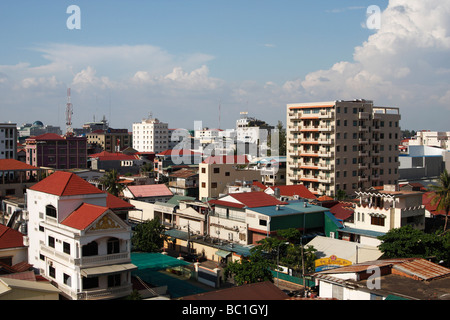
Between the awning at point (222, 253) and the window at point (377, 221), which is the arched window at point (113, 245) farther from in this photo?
the window at point (377, 221)

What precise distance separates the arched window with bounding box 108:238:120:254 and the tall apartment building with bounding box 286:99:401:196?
3909cm

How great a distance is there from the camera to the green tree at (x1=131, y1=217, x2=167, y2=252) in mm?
36000

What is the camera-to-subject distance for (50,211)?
25.6 meters

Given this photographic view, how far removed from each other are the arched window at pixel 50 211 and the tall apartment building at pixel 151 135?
389ft

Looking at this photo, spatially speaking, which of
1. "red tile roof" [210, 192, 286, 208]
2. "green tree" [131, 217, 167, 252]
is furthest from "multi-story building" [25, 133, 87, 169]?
"green tree" [131, 217, 167, 252]

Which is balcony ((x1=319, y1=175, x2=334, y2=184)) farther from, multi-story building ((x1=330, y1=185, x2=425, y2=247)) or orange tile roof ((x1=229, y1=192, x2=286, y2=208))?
multi-story building ((x1=330, y1=185, x2=425, y2=247))

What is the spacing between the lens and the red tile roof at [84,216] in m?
23.2

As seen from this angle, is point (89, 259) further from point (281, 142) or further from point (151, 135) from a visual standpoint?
point (151, 135)

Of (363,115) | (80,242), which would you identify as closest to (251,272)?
(80,242)

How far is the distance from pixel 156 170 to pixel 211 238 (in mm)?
48317

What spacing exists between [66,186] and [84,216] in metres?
2.39

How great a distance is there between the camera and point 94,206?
24375mm

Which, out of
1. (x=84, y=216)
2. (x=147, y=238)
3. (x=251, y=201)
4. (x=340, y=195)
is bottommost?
(x=147, y=238)
